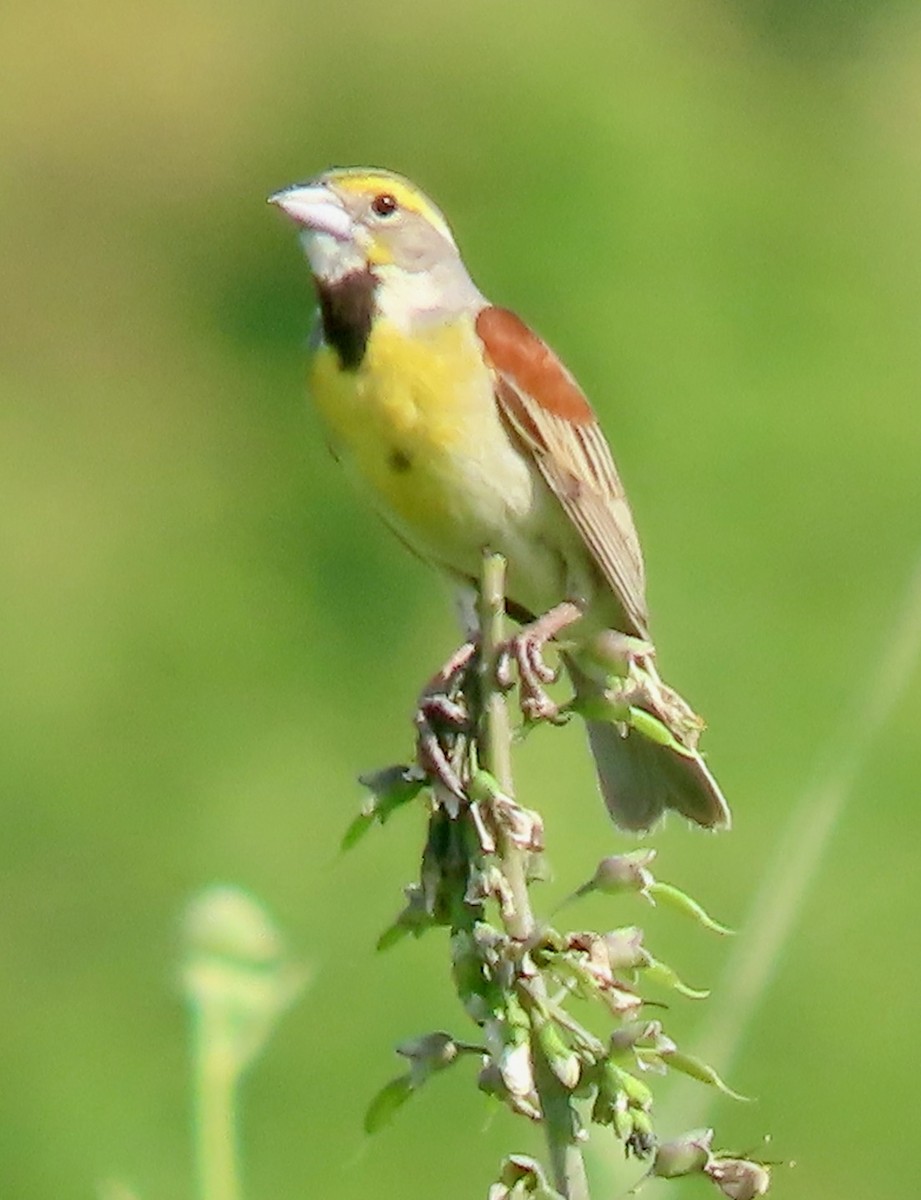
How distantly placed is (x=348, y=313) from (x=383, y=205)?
0.38ft

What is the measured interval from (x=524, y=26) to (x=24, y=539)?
151 cm

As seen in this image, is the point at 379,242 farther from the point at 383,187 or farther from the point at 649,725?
the point at 649,725

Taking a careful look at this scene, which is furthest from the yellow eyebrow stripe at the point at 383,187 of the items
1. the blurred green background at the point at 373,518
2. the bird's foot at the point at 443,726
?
the blurred green background at the point at 373,518

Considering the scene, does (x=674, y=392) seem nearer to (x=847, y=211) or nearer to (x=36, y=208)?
(x=847, y=211)

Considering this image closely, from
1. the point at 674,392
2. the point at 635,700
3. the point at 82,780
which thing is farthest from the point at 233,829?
the point at 635,700

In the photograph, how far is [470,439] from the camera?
195 cm

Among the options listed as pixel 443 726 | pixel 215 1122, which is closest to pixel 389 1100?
pixel 215 1122

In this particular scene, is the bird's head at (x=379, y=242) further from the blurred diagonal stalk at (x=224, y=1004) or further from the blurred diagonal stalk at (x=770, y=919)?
the blurred diagonal stalk at (x=224, y=1004)

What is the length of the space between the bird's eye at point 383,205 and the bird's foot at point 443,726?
60 centimetres

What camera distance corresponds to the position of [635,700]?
1.24 metres

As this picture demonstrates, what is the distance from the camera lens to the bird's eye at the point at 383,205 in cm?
206

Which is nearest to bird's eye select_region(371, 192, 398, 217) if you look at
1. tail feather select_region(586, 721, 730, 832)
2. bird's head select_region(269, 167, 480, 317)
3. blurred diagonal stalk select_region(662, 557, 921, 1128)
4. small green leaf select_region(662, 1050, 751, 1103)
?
bird's head select_region(269, 167, 480, 317)

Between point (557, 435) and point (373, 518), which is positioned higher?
point (557, 435)

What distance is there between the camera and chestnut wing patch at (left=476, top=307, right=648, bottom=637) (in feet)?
6.48
